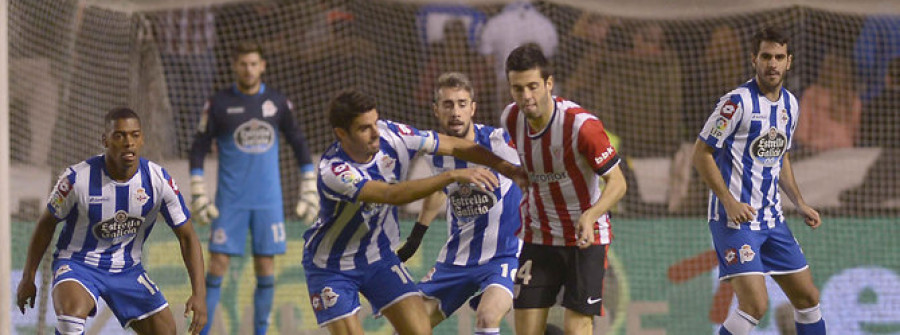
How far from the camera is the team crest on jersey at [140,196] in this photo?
6.86m

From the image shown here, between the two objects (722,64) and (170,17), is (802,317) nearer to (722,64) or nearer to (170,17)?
(722,64)

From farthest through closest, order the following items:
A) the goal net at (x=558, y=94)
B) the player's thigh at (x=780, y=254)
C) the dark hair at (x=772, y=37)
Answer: the goal net at (x=558, y=94), the player's thigh at (x=780, y=254), the dark hair at (x=772, y=37)

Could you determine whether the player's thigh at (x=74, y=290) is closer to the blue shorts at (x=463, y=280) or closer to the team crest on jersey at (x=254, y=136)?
the blue shorts at (x=463, y=280)

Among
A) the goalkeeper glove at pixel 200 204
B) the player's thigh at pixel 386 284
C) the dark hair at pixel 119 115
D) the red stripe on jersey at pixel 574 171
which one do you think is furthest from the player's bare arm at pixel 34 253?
the red stripe on jersey at pixel 574 171

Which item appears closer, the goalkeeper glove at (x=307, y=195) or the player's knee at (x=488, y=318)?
the player's knee at (x=488, y=318)

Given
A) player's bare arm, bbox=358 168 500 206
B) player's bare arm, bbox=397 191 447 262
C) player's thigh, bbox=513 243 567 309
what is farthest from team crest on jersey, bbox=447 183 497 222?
player's bare arm, bbox=358 168 500 206

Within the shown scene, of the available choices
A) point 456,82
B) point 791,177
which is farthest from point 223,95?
point 791,177

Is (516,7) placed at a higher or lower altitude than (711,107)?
higher

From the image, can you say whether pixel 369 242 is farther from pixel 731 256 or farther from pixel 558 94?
pixel 558 94

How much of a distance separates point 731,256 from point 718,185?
404mm

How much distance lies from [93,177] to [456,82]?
6.33ft

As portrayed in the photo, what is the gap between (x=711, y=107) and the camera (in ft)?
36.2

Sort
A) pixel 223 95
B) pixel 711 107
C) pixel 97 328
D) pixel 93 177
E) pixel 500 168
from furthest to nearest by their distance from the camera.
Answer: pixel 711 107 → pixel 97 328 → pixel 223 95 → pixel 93 177 → pixel 500 168

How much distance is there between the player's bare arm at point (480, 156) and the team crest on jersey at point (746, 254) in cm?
138
